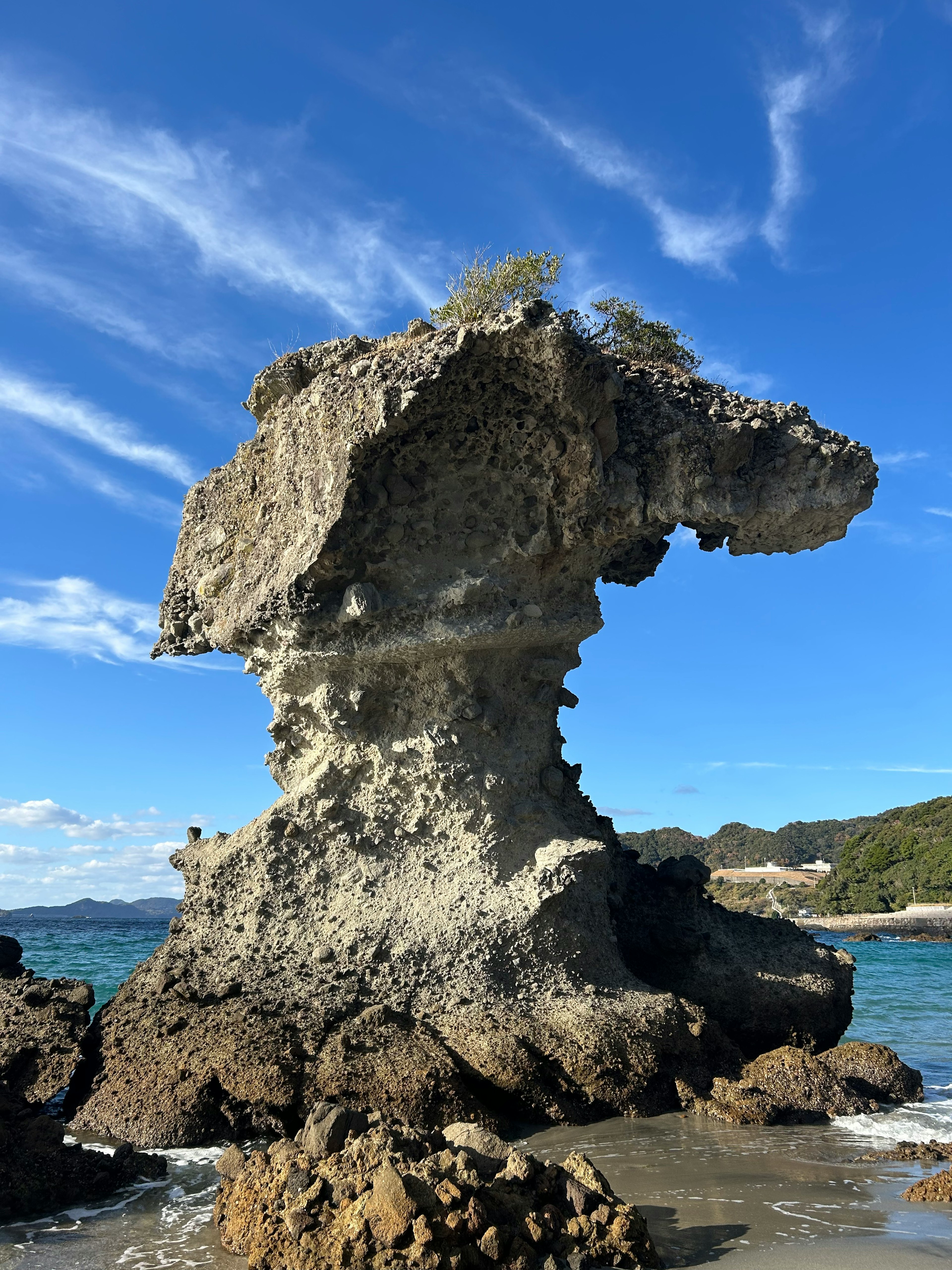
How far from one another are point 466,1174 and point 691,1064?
13.0 feet

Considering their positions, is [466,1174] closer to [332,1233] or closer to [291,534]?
[332,1233]

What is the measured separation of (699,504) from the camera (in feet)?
28.1

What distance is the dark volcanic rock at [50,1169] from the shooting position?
548cm

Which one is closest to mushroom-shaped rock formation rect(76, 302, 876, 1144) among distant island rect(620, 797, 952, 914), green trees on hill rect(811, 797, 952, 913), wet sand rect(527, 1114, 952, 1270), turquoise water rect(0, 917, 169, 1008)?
wet sand rect(527, 1114, 952, 1270)

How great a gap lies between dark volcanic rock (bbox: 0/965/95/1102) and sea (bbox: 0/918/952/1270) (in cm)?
100

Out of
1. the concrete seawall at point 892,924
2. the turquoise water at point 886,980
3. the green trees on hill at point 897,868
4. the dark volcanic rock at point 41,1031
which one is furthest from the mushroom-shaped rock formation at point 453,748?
the green trees on hill at point 897,868

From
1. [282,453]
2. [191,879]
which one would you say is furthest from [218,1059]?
[282,453]

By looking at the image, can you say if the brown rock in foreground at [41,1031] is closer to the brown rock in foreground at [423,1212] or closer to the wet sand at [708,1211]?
the wet sand at [708,1211]

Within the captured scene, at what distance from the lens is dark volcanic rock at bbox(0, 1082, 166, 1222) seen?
5484mm

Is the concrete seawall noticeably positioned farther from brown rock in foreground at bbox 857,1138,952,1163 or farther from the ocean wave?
brown rock in foreground at bbox 857,1138,952,1163

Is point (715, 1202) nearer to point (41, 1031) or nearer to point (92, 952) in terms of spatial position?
point (41, 1031)

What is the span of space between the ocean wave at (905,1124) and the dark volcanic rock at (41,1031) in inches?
249

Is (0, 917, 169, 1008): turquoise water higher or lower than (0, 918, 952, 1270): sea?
higher

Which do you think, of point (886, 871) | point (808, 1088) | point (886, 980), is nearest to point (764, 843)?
point (886, 871)
